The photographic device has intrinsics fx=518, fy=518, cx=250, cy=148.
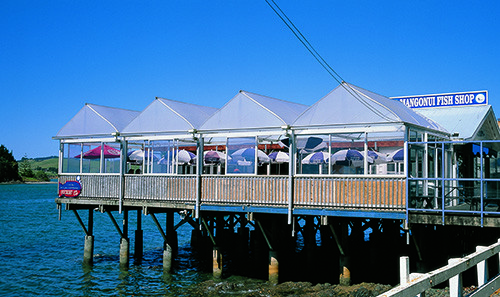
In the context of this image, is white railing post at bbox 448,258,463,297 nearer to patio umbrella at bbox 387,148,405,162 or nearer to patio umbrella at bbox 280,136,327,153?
patio umbrella at bbox 387,148,405,162

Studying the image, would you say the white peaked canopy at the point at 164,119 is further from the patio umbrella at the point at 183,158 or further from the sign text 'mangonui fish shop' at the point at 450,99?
the sign text 'mangonui fish shop' at the point at 450,99

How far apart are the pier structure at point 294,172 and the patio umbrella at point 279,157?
0.14ft

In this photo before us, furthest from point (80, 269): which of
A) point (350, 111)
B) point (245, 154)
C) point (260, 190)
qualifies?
point (350, 111)

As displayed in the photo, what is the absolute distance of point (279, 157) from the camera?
19453 millimetres

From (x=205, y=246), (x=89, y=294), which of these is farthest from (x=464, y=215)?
(x=205, y=246)

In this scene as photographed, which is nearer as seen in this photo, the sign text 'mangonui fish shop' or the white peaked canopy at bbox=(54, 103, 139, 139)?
the white peaked canopy at bbox=(54, 103, 139, 139)

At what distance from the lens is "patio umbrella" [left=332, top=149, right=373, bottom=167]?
53.4ft

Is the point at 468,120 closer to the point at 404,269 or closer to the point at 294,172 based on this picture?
the point at 294,172

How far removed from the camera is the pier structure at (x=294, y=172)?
15328 millimetres

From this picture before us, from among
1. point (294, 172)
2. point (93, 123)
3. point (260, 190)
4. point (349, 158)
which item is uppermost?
point (93, 123)

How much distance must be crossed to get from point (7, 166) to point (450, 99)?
399ft

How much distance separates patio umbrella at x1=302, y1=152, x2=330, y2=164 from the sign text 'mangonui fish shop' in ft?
33.7

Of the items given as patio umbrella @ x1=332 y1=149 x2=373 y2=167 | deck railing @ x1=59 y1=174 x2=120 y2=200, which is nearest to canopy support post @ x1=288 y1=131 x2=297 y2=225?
patio umbrella @ x1=332 y1=149 x2=373 y2=167

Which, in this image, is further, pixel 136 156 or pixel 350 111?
pixel 136 156
